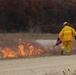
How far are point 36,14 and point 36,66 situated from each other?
179ft

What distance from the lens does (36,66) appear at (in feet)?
47.8

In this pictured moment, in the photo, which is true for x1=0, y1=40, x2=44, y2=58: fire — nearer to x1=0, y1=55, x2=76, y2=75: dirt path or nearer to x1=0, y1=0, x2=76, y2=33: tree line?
x1=0, y1=55, x2=76, y2=75: dirt path

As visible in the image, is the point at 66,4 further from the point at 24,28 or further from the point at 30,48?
the point at 30,48

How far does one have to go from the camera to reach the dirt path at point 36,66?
13125mm

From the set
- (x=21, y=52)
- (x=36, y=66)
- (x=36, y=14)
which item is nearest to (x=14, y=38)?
(x=21, y=52)

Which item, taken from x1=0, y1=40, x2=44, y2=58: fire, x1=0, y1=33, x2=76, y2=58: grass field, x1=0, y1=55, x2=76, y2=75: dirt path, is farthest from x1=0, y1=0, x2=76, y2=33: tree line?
x1=0, y1=55, x2=76, y2=75: dirt path

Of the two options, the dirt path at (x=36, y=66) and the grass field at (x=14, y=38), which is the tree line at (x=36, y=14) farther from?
the dirt path at (x=36, y=66)

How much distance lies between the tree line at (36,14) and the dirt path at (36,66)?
4509cm

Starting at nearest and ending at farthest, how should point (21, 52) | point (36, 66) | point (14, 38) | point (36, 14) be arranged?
1. point (36, 66)
2. point (21, 52)
3. point (14, 38)
4. point (36, 14)

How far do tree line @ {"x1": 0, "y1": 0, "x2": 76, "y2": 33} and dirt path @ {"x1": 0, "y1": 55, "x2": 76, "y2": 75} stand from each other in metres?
45.1

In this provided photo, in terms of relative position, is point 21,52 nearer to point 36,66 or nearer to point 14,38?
point 36,66

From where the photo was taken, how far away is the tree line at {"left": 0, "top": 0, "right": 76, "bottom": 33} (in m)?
65.4

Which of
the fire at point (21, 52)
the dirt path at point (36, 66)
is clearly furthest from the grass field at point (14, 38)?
the dirt path at point (36, 66)

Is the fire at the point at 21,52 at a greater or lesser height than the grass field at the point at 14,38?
greater
